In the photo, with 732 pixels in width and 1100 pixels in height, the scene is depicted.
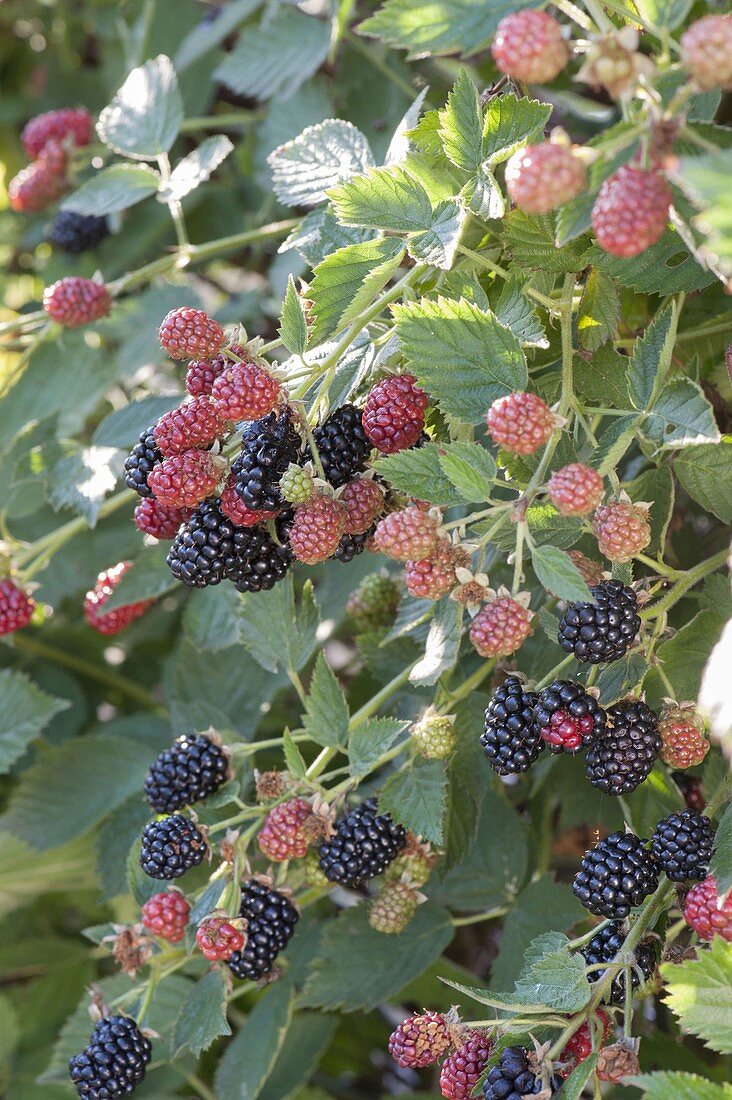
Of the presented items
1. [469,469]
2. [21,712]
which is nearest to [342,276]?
[469,469]

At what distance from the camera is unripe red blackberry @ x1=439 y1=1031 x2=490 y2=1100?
0.99 m

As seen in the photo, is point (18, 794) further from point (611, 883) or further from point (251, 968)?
point (611, 883)

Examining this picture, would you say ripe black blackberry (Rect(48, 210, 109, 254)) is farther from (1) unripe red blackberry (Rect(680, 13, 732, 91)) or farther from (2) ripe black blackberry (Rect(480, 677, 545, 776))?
(1) unripe red blackberry (Rect(680, 13, 732, 91))

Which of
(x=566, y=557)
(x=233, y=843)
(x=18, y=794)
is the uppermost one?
(x=566, y=557)

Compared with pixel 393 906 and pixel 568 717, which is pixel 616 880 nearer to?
pixel 568 717

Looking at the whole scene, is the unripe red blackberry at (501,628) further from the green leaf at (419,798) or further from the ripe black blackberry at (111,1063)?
the ripe black blackberry at (111,1063)

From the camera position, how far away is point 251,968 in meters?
1.22

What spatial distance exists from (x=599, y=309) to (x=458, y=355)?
21 cm

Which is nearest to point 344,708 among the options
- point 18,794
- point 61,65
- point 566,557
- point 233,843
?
point 233,843

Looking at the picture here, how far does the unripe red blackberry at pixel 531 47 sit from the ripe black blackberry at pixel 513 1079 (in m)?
0.81

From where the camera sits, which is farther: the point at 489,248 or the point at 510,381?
the point at 489,248

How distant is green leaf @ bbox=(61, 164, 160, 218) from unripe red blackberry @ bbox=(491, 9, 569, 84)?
3.32 feet

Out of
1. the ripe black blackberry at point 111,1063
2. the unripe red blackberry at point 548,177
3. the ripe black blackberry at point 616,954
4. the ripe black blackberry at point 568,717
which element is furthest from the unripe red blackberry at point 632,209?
the ripe black blackberry at point 111,1063

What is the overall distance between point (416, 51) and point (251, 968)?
0.95 meters
